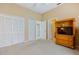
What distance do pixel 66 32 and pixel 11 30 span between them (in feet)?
8.13

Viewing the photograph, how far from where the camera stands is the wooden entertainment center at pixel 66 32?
462cm

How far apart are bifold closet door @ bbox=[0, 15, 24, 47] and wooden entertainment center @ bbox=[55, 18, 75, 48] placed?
6.46 ft

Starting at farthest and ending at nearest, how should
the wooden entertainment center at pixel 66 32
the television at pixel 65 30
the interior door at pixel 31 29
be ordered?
the television at pixel 65 30 → the wooden entertainment center at pixel 66 32 → the interior door at pixel 31 29

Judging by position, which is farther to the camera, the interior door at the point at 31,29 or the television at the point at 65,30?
the television at the point at 65,30

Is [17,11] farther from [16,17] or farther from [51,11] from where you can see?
[51,11]

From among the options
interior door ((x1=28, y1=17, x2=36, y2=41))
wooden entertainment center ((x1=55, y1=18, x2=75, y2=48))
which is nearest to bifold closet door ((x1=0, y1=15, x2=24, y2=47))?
interior door ((x1=28, y1=17, x2=36, y2=41))

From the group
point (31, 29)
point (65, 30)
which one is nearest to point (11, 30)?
point (31, 29)

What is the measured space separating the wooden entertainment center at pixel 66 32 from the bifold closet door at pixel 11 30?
1.97 m

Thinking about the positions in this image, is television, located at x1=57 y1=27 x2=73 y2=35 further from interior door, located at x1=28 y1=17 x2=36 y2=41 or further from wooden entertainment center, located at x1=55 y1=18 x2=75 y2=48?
interior door, located at x1=28 y1=17 x2=36 y2=41

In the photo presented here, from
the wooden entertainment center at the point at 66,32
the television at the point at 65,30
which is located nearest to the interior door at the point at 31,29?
the wooden entertainment center at the point at 66,32

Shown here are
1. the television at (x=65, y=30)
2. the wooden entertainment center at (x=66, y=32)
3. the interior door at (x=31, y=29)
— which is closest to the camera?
the interior door at (x=31, y=29)

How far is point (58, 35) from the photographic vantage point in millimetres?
5547

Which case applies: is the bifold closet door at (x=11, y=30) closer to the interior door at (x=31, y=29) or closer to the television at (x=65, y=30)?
the interior door at (x=31, y=29)

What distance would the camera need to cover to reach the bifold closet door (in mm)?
4328
